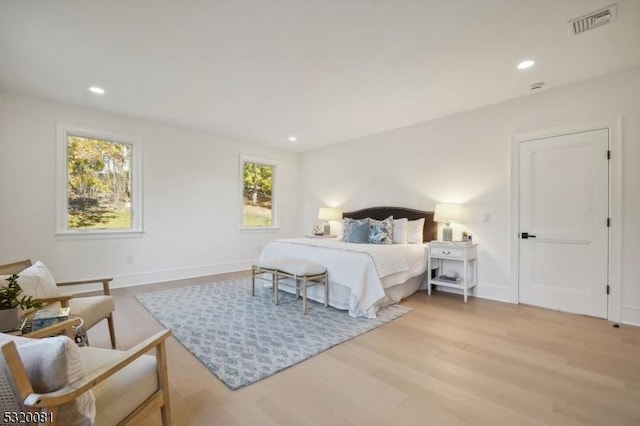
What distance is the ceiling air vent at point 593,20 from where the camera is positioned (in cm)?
215

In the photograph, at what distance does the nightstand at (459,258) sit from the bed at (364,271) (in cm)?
16

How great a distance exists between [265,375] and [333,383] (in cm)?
49

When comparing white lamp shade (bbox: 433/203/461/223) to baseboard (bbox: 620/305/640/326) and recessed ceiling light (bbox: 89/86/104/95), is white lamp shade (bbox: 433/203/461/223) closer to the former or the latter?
baseboard (bbox: 620/305/640/326)

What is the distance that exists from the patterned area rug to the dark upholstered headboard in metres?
1.50

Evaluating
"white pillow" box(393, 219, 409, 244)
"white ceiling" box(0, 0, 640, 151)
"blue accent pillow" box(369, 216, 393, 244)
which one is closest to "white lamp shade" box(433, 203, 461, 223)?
"white pillow" box(393, 219, 409, 244)

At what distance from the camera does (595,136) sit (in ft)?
10.6

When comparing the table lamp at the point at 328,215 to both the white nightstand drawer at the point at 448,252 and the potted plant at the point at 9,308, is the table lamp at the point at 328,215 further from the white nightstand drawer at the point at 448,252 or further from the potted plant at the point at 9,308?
the potted plant at the point at 9,308

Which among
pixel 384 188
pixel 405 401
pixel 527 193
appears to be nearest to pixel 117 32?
pixel 405 401

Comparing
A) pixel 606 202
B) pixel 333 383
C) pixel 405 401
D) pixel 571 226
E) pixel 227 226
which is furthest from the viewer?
pixel 227 226

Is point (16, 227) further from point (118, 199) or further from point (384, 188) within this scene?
point (384, 188)

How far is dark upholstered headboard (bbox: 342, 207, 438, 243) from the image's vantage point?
4.57m

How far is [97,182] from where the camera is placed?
14.3 ft

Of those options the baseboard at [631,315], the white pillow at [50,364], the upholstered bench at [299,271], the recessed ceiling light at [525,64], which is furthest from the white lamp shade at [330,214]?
the white pillow at [50,364]

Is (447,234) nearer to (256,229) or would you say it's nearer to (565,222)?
(565,222)
